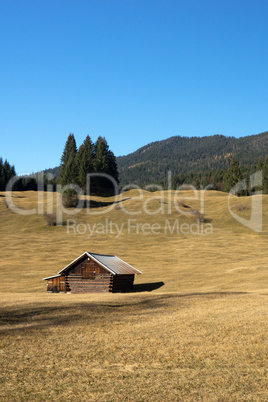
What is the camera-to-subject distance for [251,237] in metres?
81.4

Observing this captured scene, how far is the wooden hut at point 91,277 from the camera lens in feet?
146

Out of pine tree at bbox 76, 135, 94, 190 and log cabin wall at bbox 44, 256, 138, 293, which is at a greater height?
pine tree at bbox 76, 135, 94, 190

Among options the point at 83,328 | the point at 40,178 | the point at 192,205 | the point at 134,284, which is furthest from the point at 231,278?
the point at 40,178

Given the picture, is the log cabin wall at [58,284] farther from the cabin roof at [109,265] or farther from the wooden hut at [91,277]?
the cabin roof at [109,265]

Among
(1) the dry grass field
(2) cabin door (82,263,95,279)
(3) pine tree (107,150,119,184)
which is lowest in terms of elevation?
(2) cabin door (82,263,95,279)

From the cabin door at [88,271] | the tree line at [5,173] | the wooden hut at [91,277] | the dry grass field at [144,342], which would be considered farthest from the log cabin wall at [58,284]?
the tree line at [5,173]

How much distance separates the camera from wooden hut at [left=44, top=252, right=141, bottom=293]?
44406mm

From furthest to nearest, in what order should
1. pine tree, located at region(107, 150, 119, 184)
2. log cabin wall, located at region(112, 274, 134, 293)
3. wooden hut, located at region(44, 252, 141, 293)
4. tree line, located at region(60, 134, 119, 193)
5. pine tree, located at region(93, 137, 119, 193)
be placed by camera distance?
1. pine tree, located at region(107, 150, 119, 184)
2. pine tree, located at region(93, 137, 119, 193)
3. tree line, located at region(60, 134, 119, 193)
4. wooden hut, located at region(44, 252, 141, 293)
5. log cabin wall, located at region(112, 274, 134, 293)

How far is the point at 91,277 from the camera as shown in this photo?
45406 mm

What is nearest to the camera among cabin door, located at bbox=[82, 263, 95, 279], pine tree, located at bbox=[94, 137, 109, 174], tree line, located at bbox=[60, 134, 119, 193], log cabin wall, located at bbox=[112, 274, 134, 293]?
log cabin wall, located at bbox=[112, 274, 134, 293]

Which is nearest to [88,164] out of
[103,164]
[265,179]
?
[103,164]

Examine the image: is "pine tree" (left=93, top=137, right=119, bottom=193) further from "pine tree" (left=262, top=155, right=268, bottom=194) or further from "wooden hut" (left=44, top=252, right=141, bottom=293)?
"wooden hut" (left=44, top=252, right=141, bottom=293)

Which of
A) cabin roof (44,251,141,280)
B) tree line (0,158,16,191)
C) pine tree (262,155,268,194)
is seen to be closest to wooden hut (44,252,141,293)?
cabin roof (44,251,141,280)

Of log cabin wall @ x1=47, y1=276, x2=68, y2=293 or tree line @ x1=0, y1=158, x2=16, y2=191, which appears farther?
tree line @ x1=0, y1=158, x2=16, y2=191
